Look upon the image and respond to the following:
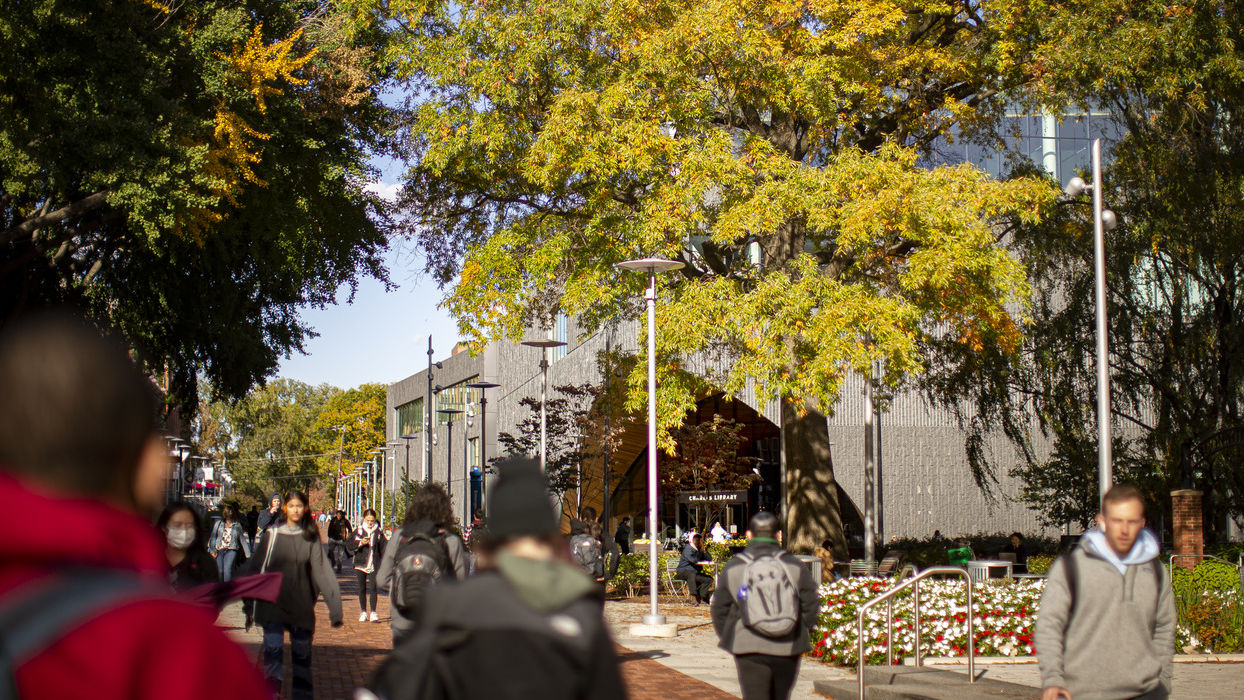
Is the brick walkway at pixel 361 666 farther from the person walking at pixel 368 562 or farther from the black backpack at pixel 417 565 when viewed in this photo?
the black backpack at pixel 417 565

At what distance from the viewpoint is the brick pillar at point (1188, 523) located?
1900 cm

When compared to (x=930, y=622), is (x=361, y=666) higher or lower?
lower

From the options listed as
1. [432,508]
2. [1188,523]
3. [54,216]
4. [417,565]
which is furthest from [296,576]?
[1188,523]

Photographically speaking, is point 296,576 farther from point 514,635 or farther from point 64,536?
point 64,536

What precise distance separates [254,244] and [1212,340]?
1640 centimetres

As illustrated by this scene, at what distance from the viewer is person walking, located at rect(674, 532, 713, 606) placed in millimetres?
24109

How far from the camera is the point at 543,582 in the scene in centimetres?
280

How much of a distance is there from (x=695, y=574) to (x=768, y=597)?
17811 mm

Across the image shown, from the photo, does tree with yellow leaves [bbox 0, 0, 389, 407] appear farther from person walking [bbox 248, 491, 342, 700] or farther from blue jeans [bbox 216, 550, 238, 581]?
person walking [bbox 248, 491, 342, 700]

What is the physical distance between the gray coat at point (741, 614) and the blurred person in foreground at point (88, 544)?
18.1ft

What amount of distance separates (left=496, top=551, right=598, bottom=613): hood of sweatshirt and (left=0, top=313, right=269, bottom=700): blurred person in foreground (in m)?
1.23

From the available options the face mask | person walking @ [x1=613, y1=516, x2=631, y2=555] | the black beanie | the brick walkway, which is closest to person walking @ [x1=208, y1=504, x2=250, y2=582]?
the brick walkway

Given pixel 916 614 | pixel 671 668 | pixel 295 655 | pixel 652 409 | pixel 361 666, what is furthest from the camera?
pixel 652 409

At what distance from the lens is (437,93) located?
21672 mm
